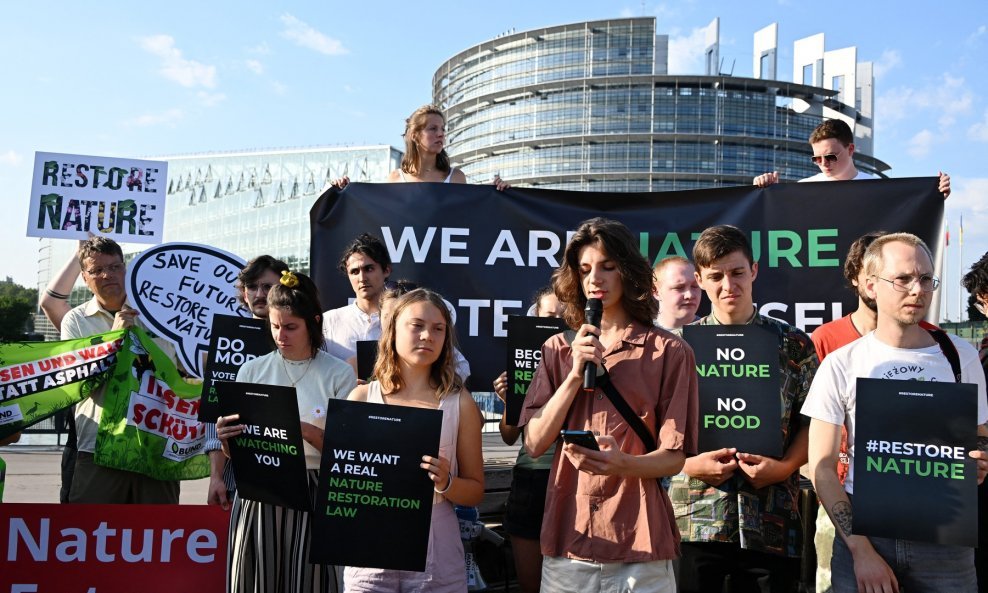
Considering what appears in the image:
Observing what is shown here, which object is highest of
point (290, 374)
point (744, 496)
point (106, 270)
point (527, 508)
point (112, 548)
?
point (106, 270)

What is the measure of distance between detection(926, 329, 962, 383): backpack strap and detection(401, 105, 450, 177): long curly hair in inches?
128

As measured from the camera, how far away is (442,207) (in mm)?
5738

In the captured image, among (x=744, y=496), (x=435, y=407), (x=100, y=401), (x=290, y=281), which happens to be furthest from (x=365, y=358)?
(x=744, y=496)

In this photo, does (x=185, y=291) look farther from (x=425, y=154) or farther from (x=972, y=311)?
(x=972, y=311)

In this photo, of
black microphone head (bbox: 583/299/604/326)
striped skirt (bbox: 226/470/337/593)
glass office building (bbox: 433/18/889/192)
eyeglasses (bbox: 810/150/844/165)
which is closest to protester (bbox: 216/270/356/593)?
striped skirt (bbox: 226/470/337/593)

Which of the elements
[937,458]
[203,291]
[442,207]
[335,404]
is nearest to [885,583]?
[937,458]

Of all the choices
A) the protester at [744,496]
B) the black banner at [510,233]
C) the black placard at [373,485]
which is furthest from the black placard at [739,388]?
the black banner at [510,233]

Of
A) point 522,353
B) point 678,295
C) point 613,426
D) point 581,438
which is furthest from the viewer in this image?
point 678,295

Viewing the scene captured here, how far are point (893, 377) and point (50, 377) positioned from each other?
4160 millimetres

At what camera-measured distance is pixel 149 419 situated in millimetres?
4531

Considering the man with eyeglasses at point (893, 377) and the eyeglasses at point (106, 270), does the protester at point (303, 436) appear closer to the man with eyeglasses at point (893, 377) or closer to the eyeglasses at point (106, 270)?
the eyeglasses at point (106, 270)

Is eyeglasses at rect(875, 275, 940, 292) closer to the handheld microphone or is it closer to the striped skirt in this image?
the handheld microphone

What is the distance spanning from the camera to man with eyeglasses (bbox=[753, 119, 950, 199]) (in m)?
5.28

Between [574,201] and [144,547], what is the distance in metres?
3.49
